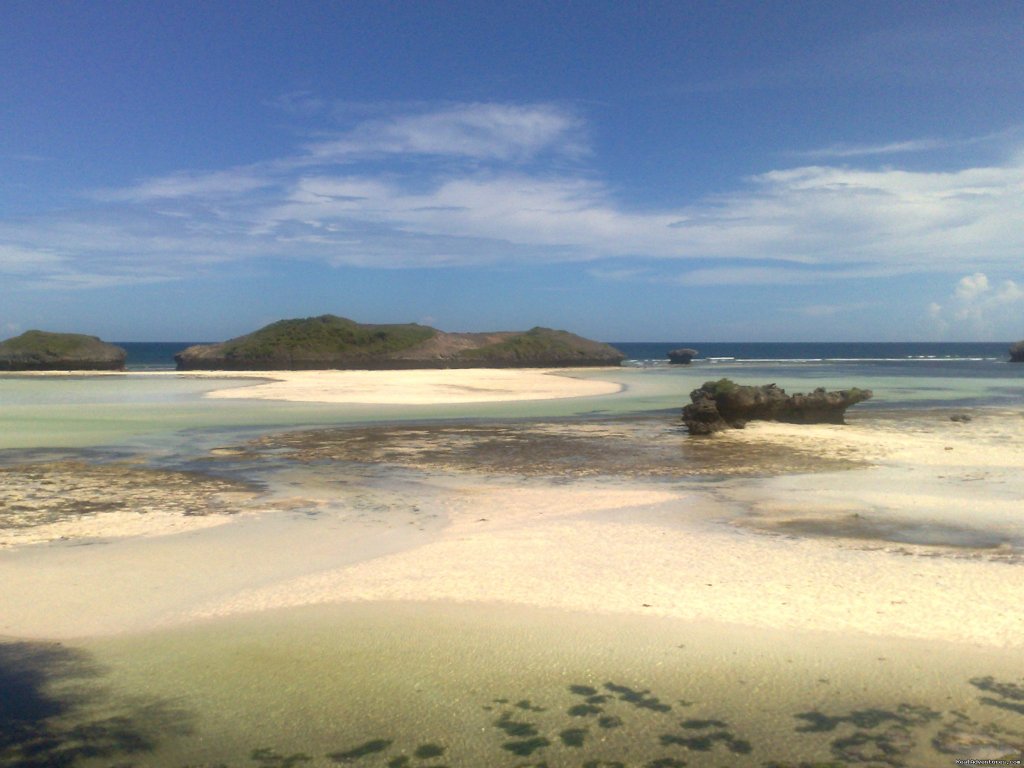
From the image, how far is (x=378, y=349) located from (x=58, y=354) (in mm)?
26486

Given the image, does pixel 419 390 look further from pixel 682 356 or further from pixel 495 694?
pixel 682 356

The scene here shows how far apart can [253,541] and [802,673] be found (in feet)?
22.9

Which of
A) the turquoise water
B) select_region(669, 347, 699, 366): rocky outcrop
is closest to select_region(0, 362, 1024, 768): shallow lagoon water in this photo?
the turquoise water

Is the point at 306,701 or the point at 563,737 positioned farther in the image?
the point at 306,701

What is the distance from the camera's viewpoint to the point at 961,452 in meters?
19.0

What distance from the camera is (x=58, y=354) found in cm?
6881

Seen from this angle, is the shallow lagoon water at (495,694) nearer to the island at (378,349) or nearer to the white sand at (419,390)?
the white sand at (419,390)

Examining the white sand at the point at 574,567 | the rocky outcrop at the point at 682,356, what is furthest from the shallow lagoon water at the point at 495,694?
the rocky outcrop at the point at 682,356

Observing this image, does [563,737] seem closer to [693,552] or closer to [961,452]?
[693,552]

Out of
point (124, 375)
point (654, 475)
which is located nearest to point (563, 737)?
point (654, 475)

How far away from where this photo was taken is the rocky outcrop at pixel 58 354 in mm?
68188

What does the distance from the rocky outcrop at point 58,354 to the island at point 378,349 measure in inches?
270

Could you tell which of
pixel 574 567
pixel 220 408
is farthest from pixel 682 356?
pixel 574 567

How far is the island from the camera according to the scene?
75250mm
